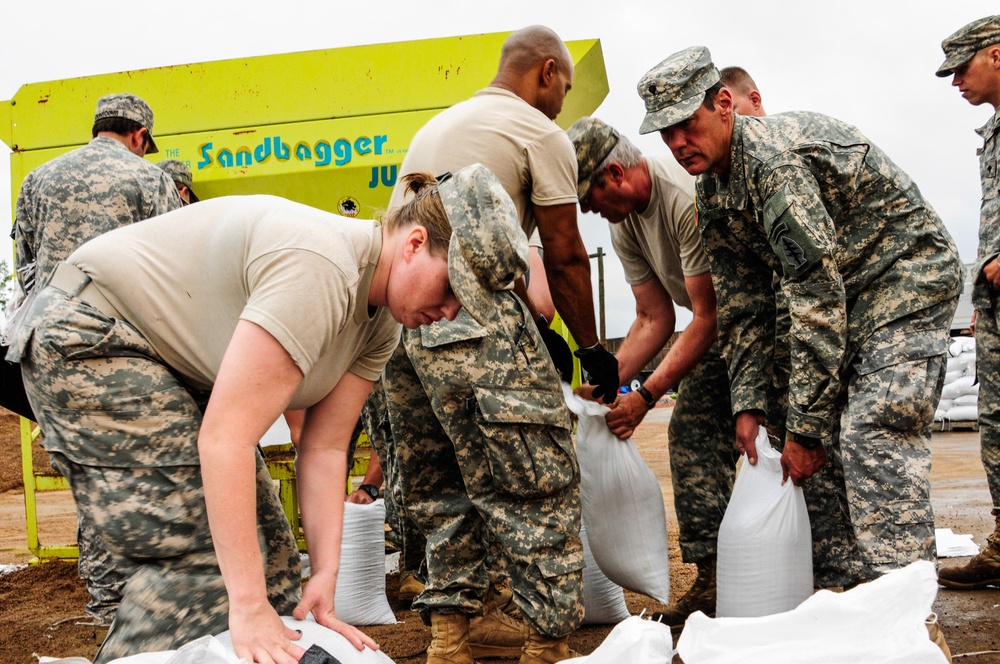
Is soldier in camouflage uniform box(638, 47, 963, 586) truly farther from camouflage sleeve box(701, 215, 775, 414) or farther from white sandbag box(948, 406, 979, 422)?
white sandbag box(948, 406, 979, 422)

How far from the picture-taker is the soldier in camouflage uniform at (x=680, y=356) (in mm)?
2717

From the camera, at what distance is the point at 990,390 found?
10.6 ft

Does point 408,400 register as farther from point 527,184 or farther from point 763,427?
point 763,427

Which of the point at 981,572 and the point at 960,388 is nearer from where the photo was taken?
the point at 981,572

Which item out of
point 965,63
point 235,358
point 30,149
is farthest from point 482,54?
point 235,358

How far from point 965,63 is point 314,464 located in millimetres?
3006

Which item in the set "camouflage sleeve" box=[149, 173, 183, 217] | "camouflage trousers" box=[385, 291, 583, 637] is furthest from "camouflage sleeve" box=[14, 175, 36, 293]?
"camouflage trousers" box=[385, 291, 583, 637]

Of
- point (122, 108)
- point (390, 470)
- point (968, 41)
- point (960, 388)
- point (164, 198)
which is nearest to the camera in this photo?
point (390, 470)

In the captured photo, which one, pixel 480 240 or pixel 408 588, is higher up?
pixel 480 240

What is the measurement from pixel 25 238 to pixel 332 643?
2.54 meters

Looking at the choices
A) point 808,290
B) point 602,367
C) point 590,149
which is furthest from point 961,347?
point 808,290

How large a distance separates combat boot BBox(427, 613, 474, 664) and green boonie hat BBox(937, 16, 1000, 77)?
2796mm

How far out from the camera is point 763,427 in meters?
2.44

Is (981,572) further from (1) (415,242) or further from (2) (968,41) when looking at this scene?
(1) (415,242)
